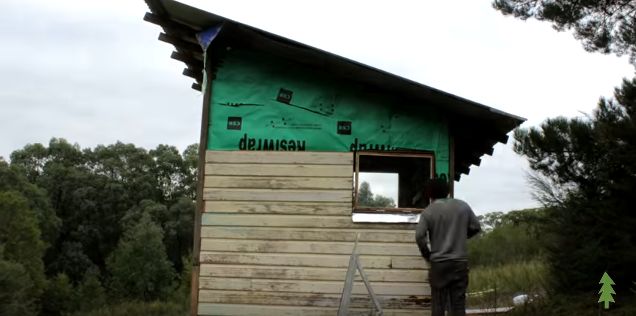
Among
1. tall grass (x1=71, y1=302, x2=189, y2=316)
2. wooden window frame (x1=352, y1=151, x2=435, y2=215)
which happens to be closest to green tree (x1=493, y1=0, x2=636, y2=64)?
wooden window frame (x1=352, y1=151, x2=435, y2=215)

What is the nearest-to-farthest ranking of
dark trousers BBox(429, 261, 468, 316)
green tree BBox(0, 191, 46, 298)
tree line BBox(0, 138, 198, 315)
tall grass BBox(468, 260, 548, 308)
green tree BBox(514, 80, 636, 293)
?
dark trousers BBox(429, 261, 468, 316) < green tree BBox(514, 80, 636, 293) < tall grass BBox(468, 260, 548, 308) < green tree BBox(0, 191, 46, 298) < tree line BBox(0, 138, 198, 315)

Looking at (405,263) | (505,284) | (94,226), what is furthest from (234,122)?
(94,226)

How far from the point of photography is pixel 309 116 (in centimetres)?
896

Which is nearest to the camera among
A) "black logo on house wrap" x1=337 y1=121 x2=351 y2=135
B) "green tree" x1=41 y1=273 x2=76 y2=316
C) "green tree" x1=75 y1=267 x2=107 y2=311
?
"black logo on house wrap" x1=337 y1=121 x2=351 y2=135

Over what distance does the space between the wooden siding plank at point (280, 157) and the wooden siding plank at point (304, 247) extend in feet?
3.42

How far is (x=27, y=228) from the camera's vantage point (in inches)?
1778

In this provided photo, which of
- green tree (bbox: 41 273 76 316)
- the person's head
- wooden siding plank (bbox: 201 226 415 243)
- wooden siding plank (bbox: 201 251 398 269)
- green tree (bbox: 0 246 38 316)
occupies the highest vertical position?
the person's head

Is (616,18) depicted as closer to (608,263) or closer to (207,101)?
(608,263)

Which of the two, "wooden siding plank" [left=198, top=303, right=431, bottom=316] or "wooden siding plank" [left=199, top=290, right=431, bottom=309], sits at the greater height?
"wooden siding plank" [left=199, top=290, right=431, bottom=309]

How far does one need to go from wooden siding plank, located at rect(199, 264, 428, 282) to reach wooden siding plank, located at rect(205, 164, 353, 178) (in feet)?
3.94

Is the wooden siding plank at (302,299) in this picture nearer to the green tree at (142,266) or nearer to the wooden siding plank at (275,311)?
the wooden siding plank at (275,311)

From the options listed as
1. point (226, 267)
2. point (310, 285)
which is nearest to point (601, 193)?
point (310, 285)

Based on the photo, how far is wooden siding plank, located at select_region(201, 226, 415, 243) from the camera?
28.1ft

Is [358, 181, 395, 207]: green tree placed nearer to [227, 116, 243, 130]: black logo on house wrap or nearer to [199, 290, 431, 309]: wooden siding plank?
[199, 290, 431, 309]: wooden siding plank
